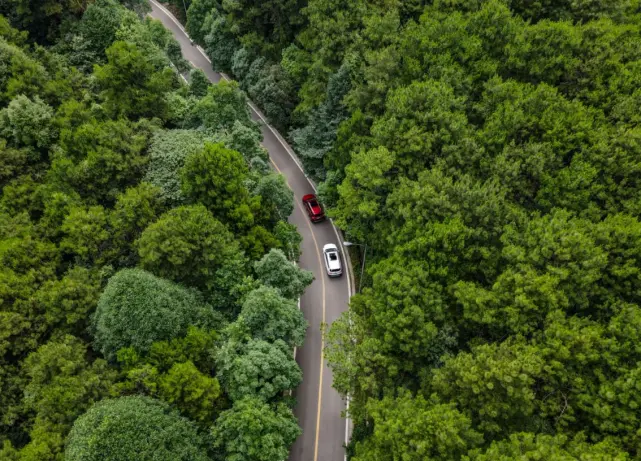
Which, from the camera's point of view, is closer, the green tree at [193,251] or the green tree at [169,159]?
the green tree at [193,251]

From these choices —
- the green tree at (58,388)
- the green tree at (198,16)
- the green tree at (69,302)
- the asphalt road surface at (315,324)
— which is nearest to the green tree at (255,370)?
the asphalt road surface at (315,324)

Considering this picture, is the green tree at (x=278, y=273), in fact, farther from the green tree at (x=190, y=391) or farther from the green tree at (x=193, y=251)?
the green tree at (x=190, y=391)

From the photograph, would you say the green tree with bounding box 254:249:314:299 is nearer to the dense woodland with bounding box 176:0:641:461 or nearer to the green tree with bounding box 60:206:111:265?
the dense woodland with bounding box 176:0:641:461

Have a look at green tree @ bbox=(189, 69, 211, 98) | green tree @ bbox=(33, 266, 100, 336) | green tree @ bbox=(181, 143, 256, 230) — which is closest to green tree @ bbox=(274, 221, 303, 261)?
green tree @ bbox=(181, 143, 256, 230)

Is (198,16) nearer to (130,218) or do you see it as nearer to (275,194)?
(275,194)

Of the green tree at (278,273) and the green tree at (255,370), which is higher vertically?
the green tree at (278,273)

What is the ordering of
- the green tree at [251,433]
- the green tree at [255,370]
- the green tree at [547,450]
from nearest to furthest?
the green tree at [547,450] → the green tree at [251,433] → the green tree at [255,370]

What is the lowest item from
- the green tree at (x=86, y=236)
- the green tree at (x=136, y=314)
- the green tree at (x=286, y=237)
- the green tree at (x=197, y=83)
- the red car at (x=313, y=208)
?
the green tree at (x=136, y=314)

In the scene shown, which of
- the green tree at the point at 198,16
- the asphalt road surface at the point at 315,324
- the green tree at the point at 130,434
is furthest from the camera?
the green tree at the point at 198,16
